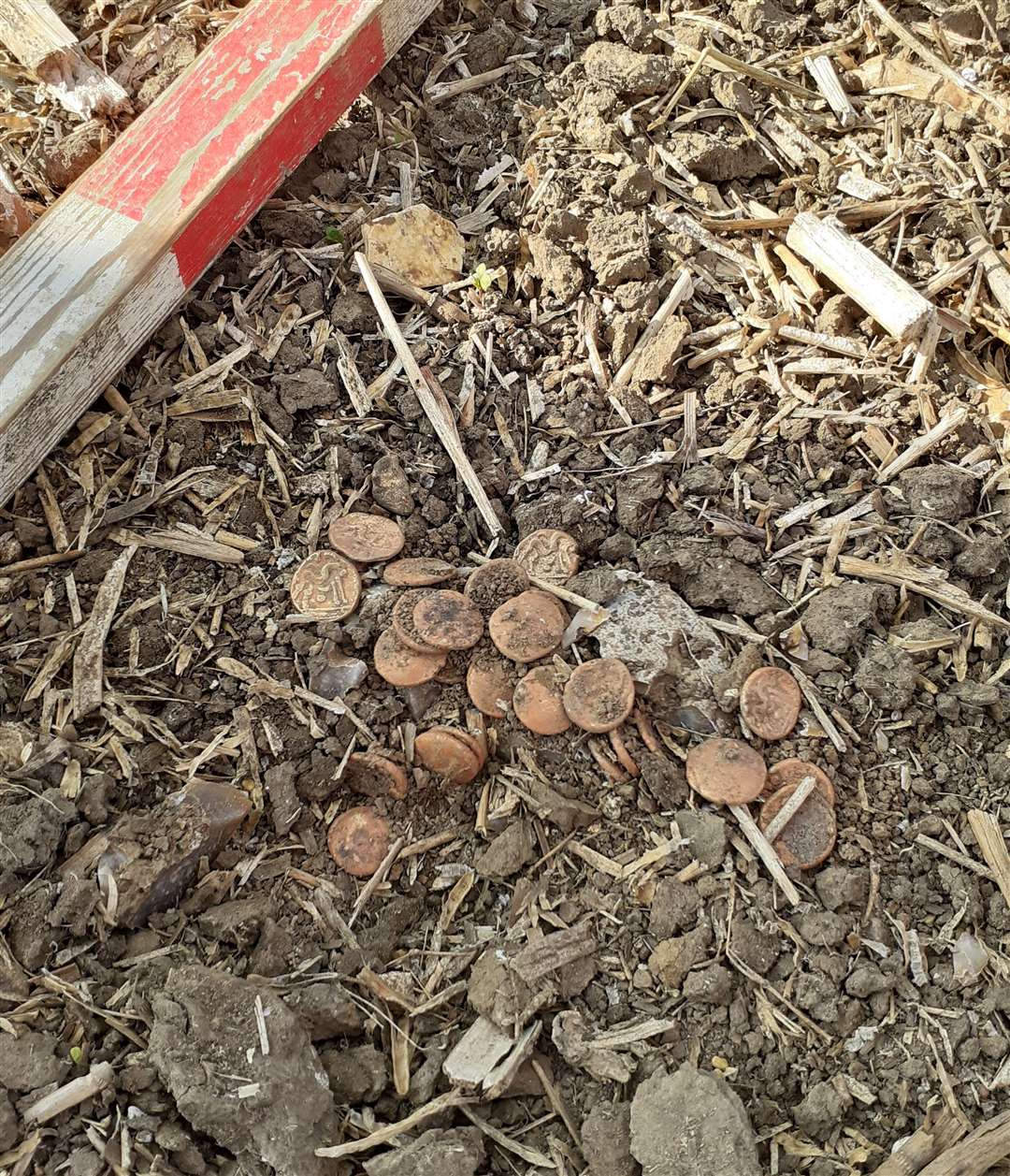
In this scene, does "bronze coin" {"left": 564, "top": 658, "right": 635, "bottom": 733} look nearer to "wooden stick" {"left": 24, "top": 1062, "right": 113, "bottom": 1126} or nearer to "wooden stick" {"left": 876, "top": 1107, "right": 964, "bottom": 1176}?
"wooden stick" {"left": 876, "top": 1107, "right": 964, "bottom": 1176}

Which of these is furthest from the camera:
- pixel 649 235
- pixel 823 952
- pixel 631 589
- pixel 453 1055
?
pixel 649 235

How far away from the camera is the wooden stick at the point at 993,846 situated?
223 centimetres

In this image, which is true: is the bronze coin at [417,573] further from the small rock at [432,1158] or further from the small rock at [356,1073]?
the small rock at [432,1158]

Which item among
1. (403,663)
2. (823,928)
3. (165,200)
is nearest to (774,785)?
(823,928)

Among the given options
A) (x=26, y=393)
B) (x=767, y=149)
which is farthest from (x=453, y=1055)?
(x=767, y=149)

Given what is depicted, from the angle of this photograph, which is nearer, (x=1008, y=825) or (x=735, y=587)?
(x=1008, y=825)

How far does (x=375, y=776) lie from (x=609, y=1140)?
33.7 inches

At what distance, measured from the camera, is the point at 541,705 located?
2297mm

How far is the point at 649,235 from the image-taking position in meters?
2.94

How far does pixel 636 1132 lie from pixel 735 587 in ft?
4.01

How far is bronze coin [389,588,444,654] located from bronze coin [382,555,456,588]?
3cm

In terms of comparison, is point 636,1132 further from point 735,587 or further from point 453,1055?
point 735,587

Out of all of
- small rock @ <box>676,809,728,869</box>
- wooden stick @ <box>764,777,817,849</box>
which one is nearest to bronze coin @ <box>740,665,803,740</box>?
wooden stick @ <box>764,777,817,849</box>

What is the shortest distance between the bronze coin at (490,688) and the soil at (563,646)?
4cm
